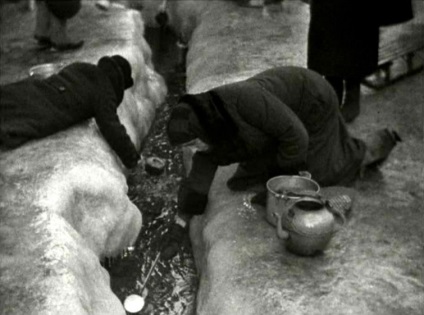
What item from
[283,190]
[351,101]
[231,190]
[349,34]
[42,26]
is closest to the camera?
[283,190]

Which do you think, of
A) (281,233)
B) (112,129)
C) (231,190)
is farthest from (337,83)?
(281,233)

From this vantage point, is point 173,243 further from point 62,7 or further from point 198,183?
point 62,7

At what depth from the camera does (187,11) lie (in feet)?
39.3

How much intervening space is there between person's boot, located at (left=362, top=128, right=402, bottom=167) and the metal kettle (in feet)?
4.12

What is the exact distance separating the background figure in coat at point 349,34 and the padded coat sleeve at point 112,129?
2224mm

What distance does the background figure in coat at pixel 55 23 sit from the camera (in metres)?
8.35

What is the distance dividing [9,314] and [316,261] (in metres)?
→ 2.23

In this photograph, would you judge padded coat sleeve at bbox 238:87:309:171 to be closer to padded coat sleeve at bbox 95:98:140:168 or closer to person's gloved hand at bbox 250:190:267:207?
person's gloved hand at bbox 250:190:267:207

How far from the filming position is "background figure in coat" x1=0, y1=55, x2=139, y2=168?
236 inches

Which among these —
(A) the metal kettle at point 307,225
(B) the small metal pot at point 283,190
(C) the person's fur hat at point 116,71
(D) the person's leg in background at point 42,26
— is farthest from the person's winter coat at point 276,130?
(D) the person's leg in background at point 42,26

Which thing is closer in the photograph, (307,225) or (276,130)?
(307,225)

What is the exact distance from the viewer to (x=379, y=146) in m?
5.71

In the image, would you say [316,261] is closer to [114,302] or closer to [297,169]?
[297,169]

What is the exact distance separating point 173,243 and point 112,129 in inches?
53.7
